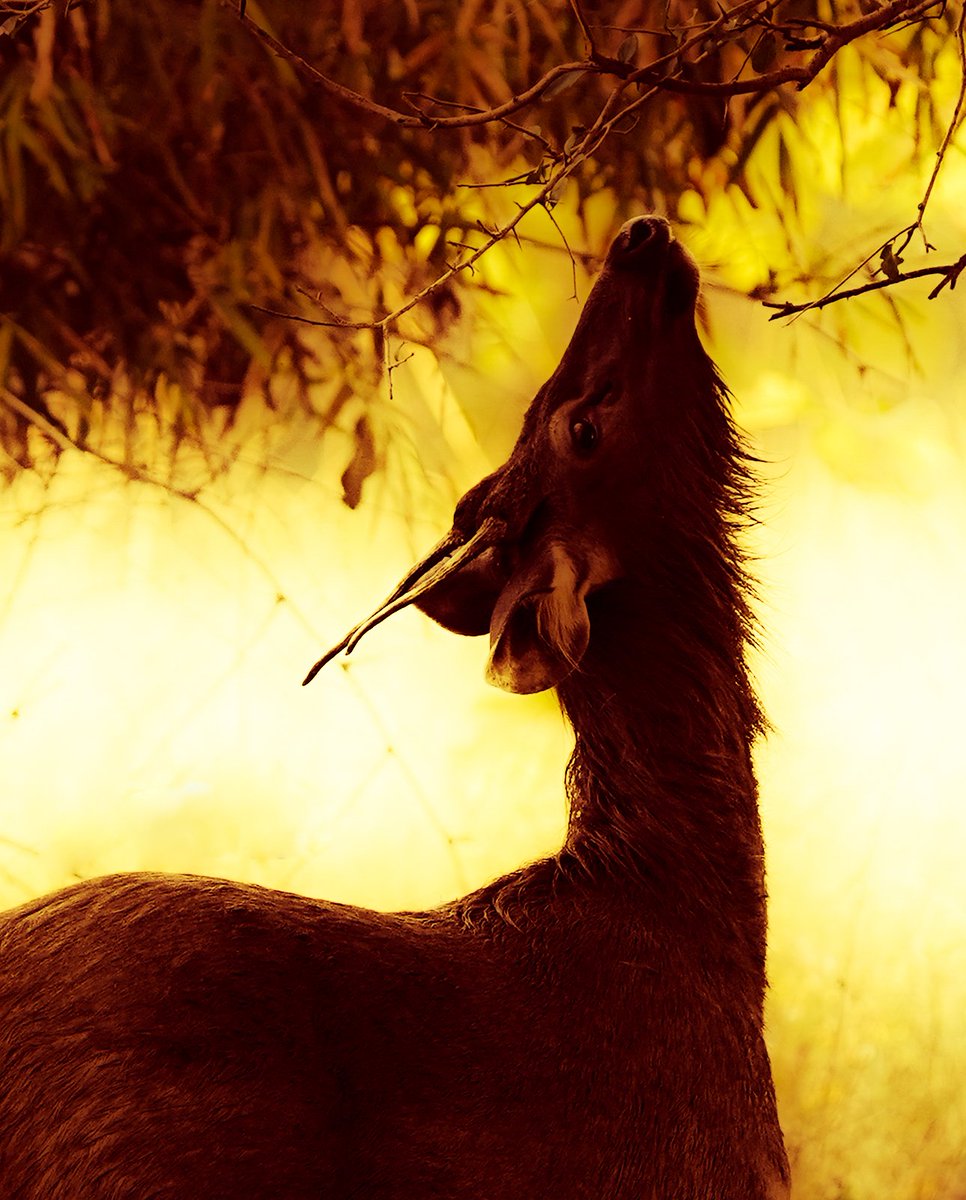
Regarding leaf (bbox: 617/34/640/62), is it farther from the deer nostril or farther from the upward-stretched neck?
the upward-stretched neck

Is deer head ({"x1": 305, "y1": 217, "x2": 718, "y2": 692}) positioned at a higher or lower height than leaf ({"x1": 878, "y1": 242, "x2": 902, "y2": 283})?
lower

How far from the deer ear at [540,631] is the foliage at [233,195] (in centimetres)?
60

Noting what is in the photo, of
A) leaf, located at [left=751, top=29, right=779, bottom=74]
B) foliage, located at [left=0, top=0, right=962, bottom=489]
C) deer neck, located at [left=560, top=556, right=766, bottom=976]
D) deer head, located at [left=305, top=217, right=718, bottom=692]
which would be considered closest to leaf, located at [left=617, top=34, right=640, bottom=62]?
leaf, located at [left=751, top=29, right=779, bottom=74]

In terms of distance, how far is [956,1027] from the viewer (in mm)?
1549

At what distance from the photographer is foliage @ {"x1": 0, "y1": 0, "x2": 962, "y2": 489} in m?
1.63

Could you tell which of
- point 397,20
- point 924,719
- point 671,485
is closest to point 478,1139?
point 671,485

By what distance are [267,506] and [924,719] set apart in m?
0.83

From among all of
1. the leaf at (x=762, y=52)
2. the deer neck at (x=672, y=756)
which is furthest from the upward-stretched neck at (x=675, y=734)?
the leaf at (x=762, y=52)

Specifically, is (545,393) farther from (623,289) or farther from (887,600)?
(887,600)

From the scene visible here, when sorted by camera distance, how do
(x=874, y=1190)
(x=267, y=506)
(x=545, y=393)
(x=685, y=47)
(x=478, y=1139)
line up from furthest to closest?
(x=267, y=506) < (x=874, y=1190) < (x=545, y=393) < (x=685, y=47) < (x=478, y=1139)

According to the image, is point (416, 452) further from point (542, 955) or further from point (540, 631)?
point (542, 955)

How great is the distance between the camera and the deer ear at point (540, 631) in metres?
1.05

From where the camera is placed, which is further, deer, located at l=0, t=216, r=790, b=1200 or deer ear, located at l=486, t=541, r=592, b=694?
deer ear, located at l=486, t=541, r=592, b=694

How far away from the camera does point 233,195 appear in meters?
1.64
